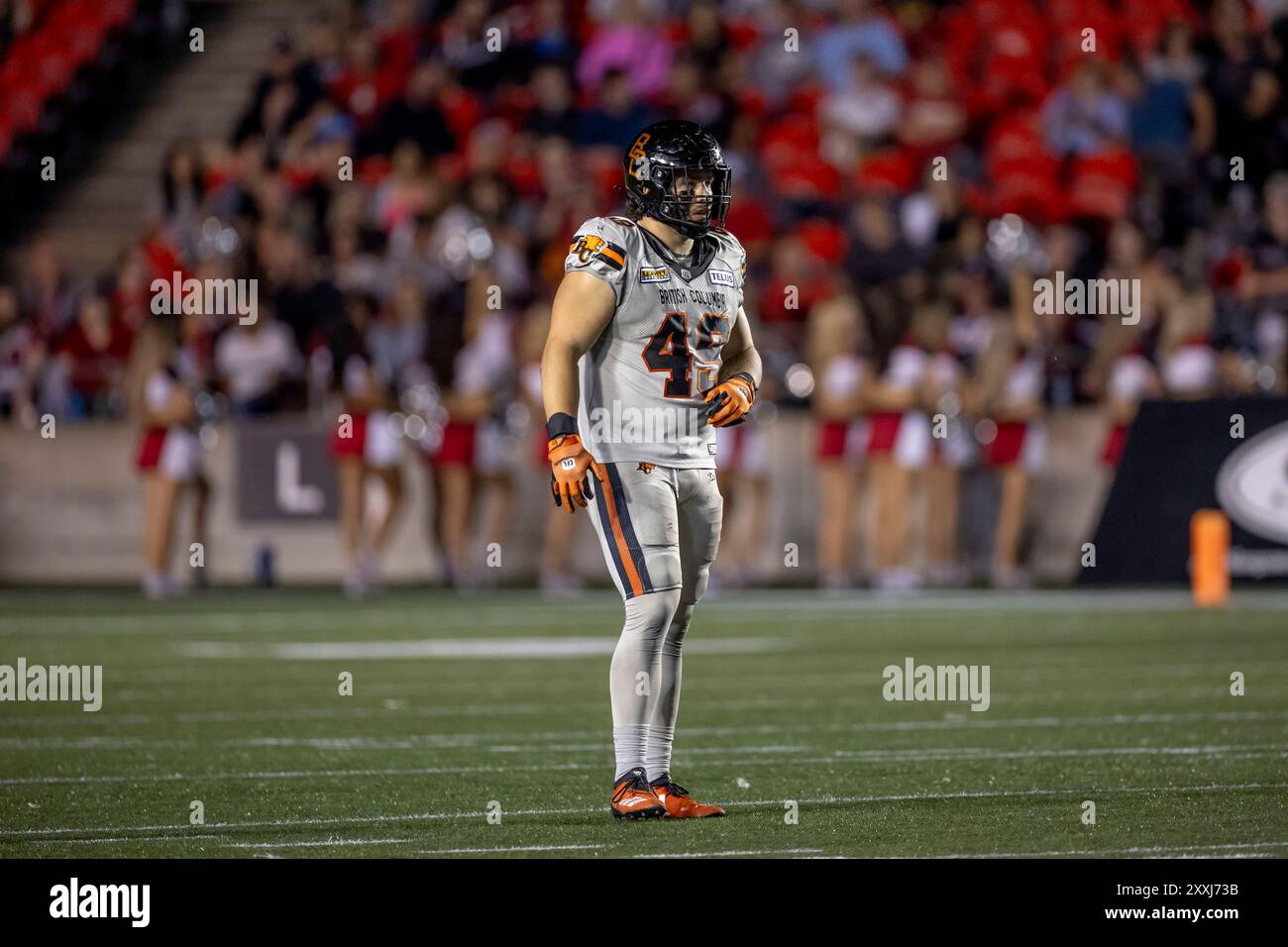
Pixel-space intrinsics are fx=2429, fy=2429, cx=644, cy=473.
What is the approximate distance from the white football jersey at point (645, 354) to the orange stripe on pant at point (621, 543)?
12 centimetres

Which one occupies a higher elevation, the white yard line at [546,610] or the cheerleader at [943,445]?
the cheerleader at [943,445]

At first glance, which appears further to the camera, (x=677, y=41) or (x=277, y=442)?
(x=677, y=41)

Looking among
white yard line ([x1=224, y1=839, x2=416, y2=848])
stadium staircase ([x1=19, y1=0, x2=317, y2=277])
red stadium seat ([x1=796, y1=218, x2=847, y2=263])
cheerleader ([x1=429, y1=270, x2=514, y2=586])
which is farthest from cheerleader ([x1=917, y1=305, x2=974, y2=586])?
white yard line ([x1=224, y1=839, x2=416, y2=848])

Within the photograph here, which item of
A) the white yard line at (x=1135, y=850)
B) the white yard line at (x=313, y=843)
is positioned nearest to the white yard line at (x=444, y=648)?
the white yard line at (x=313, y=843)

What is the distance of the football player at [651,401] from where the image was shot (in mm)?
7020

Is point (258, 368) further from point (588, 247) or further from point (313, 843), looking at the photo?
point (313, 843)

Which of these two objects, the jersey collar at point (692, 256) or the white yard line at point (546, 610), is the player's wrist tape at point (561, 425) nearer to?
the jersey collar at point (692, 256)

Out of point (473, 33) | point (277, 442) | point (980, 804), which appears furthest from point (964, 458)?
point (980, 804)

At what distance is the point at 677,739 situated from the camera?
920 centimetres

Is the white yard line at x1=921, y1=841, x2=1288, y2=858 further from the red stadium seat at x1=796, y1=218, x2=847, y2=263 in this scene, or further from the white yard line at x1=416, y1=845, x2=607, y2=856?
the red stadium seat at x1=796, y1=218, x2=847, y2=263

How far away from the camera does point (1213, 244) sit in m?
18.3

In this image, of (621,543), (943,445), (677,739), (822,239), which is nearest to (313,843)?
(621,543)
